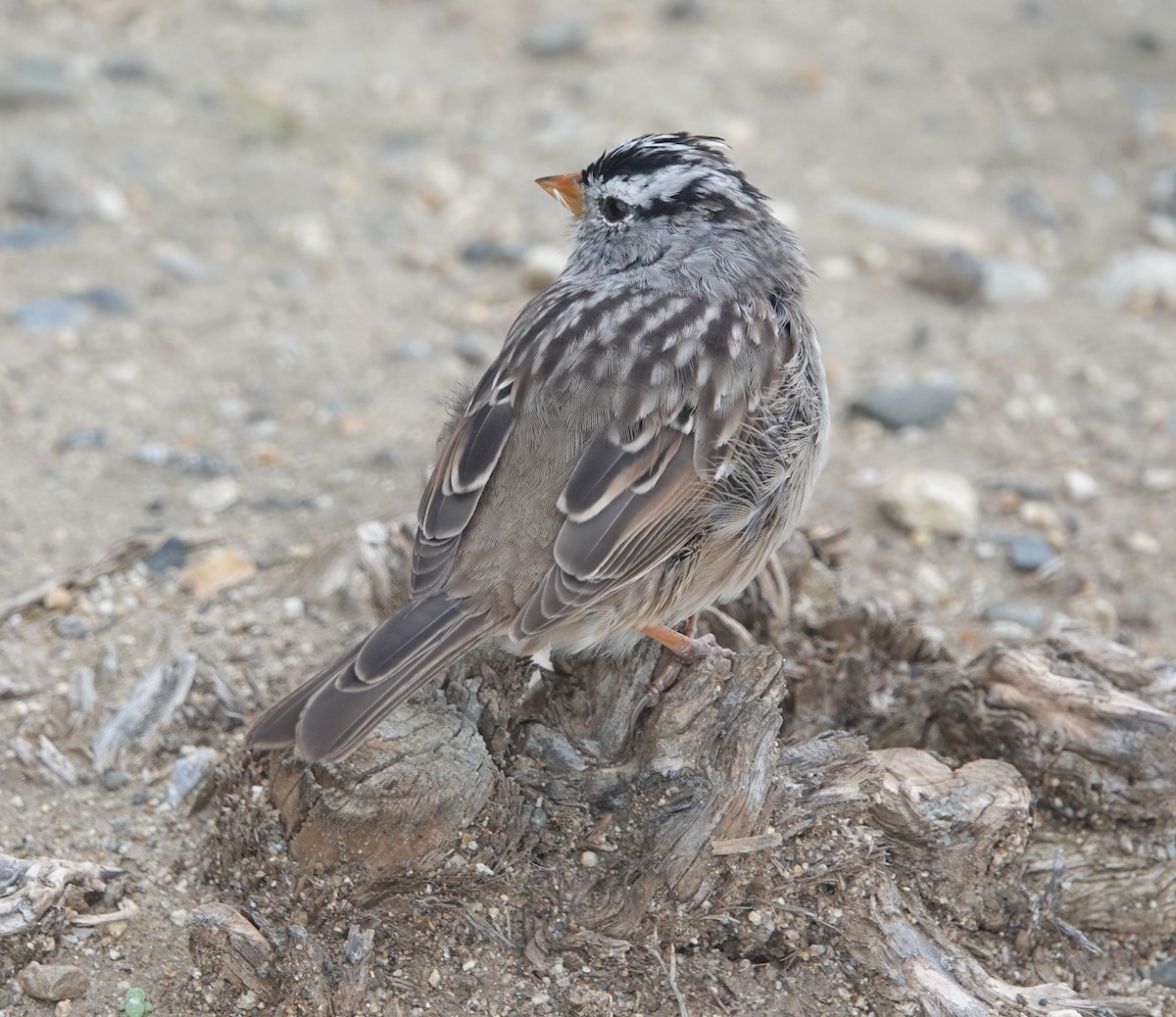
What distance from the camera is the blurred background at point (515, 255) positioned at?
19.9ft

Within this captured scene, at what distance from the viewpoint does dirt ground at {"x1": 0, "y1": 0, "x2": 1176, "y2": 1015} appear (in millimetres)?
5023

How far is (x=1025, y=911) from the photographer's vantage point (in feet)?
12.8

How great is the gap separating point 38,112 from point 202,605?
462 centimetres

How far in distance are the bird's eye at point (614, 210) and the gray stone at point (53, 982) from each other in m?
2.76

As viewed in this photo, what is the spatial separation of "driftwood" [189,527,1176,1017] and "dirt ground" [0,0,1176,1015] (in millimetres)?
211

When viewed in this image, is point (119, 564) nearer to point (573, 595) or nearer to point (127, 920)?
point (127, 920)

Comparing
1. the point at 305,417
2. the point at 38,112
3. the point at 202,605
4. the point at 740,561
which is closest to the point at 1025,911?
the point at 740,561

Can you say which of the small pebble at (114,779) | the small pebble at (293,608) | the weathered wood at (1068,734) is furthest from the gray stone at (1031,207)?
the small pebble at (114,779)

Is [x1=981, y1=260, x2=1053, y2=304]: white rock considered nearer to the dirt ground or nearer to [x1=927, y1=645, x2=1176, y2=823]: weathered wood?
the dirt ground

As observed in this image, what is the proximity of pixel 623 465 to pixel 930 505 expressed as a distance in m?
2.76

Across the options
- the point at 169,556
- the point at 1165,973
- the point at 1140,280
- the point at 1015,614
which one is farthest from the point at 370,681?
the point at 1140,280

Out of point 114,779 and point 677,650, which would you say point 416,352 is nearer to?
point 114,779

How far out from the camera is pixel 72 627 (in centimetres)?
498

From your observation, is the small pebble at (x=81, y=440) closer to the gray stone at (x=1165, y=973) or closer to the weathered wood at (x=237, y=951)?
the weathered wood at (x=237, y=951)
